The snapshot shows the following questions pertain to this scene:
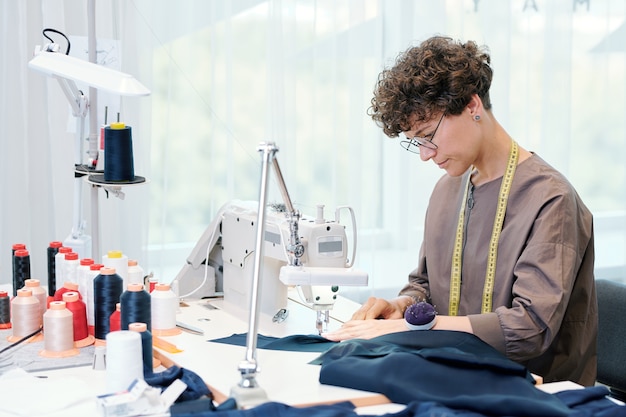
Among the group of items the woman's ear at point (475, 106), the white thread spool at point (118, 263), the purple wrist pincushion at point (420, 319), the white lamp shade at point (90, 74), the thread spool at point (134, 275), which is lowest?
the purple wrist pincushion at point (420, 319)

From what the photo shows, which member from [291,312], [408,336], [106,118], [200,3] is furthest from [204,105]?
[408,336]

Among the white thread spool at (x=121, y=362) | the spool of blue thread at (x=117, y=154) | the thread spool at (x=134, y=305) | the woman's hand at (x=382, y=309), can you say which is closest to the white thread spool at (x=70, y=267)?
the spool of blue thread at (x=117, y=154)

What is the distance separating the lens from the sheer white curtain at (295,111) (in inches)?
146

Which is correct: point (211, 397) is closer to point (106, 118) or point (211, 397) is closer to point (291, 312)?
point (291, 312)

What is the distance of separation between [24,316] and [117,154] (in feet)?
1.67

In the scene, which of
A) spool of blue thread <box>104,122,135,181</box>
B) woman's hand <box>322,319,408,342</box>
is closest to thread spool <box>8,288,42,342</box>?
spool of blue thread <box>104,122,135,181</box>

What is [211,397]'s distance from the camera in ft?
6.25

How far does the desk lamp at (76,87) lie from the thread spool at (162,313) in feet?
1.29

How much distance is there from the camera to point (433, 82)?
2.34 meters

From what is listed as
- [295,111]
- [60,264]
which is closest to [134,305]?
[60,264]

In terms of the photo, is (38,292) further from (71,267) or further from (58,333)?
(58,333)

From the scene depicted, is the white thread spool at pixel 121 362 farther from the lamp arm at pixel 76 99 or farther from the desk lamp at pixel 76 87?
the lamp arm at pixel 76 99

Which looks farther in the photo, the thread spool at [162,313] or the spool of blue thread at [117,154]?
the spool of blue thread at [117,154]

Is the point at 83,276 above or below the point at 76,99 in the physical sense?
below
